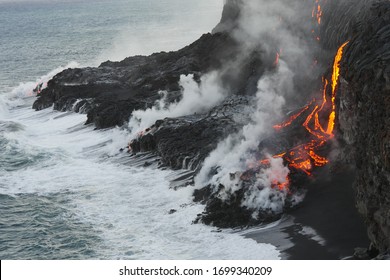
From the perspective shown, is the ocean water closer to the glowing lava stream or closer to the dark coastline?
the dark coastline

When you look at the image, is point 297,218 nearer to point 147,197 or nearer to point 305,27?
point 147,197

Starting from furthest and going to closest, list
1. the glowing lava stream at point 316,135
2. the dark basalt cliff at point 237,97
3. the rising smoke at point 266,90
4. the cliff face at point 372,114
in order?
1. the glowing lava stream at point 316,135
2. the rising smoke at point 266,90
3. the dark basalt cliff at point 237,97
4. the cliff face at point 372,114

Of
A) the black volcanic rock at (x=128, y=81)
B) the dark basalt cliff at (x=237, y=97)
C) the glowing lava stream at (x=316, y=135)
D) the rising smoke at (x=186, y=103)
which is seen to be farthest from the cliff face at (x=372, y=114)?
the black volcanic rock at (x=128, y=81)

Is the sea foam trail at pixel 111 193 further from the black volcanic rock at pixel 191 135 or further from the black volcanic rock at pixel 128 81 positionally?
the black volcanic rock at pixel 128 81

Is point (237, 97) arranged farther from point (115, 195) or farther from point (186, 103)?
point (115, 195)

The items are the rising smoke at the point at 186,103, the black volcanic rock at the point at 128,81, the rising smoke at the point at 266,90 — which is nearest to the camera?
the rising smoke at the point at 266,90

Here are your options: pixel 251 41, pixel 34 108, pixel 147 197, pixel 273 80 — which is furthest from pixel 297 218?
pixel 34 108

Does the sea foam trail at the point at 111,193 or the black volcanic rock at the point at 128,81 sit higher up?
the black volcanic rock at the point at 128,81
